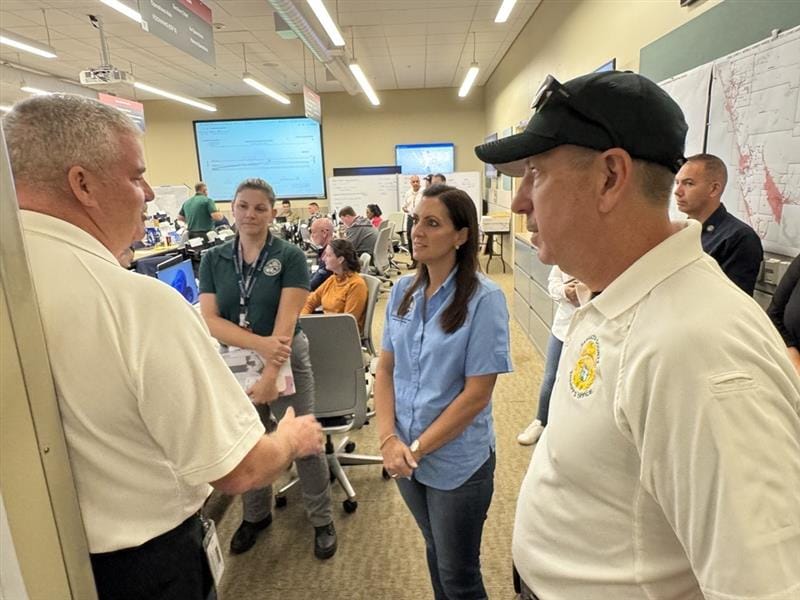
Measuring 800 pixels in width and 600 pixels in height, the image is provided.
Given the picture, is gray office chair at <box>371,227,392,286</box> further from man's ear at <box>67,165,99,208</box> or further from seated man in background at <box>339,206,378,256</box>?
man's ear at <box>67,165,99,208</box>

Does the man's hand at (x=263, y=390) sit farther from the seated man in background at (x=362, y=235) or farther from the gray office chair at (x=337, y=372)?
the seated man in background at (x=362, y=235)

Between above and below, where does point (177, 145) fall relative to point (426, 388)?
above

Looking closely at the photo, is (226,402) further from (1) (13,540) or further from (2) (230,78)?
(2) (230,78)

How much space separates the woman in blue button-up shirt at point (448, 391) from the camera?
130 cm

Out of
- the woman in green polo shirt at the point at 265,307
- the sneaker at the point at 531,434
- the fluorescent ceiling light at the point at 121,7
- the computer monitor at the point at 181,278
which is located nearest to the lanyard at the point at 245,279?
the woman in green polo shirt at the point at 265,307

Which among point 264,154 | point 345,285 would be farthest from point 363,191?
point 345,285

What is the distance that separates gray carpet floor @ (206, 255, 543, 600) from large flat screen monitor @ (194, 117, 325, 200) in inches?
363

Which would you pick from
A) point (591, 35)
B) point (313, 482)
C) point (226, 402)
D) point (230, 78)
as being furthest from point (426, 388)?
point (230, 78)

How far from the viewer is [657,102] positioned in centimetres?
66

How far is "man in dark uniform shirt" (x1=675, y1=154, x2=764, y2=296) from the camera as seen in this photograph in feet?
6.39

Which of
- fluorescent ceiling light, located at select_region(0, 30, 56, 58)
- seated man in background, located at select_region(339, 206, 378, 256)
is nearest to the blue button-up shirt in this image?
seated man in background, located at select_region(339, 206, 378, 256)

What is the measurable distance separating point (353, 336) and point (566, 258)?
1.59 meters

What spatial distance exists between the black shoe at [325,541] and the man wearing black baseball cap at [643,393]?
144cm

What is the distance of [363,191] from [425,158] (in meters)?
1.75
